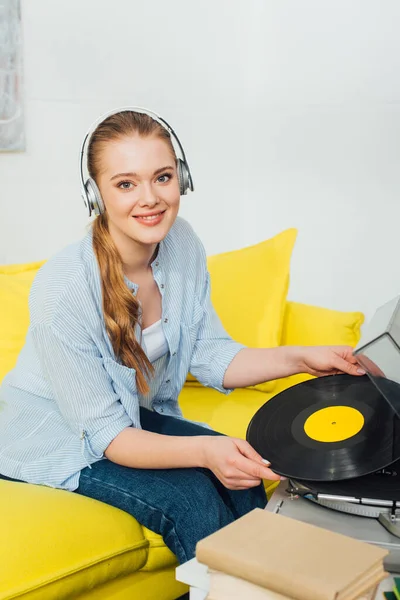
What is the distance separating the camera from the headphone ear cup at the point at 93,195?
5.02 feet

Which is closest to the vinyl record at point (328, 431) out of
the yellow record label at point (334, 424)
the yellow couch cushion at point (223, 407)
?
the yellow record label at point (334, 424)

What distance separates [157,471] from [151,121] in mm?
663

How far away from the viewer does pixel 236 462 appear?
126 centimetres

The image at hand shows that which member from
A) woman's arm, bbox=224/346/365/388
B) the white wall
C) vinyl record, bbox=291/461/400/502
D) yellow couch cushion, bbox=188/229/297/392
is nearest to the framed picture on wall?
the white wall

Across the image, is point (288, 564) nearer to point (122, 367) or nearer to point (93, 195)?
point (122, 367)

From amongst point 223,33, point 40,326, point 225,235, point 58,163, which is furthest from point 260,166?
point 40,326

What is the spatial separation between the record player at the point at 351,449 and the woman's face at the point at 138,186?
438mm

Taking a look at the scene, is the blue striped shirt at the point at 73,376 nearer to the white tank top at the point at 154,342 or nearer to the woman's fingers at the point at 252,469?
the white tank top at the point at 154,342

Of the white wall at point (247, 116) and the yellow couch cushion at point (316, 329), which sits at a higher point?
the white wall at point (247, 116)

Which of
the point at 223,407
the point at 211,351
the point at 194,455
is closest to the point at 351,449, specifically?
the point at 194,455

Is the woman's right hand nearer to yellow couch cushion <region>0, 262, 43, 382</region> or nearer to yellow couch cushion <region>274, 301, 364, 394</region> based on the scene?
yellow couch cushion <region>0, 262, 43, 382</region>

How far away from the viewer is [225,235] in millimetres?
3125

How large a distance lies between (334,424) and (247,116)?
2076 mm

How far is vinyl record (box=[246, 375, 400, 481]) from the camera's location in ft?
3.81
